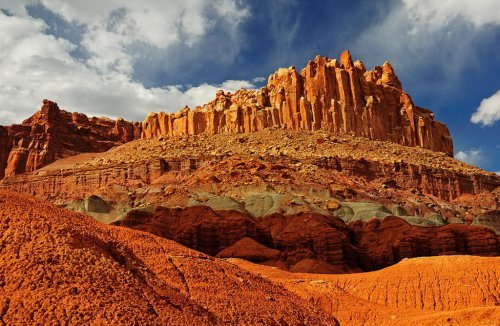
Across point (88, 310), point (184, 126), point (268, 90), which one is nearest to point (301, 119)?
point (268, 90)

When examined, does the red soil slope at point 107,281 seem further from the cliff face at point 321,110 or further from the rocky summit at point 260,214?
the cliff face at point 321,110

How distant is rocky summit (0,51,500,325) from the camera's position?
18.2 m

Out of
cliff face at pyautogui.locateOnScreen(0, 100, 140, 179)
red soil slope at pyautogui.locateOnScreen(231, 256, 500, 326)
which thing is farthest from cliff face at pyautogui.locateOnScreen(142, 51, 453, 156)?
Result: red soil slope at pyautogui.locateOnScreen(231, 256, 500, 326)

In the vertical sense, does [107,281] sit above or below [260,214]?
below

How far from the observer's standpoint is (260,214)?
222 ft

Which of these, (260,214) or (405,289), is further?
(260,214)

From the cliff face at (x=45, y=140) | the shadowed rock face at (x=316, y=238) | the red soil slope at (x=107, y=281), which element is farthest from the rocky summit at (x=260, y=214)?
the cliff face at (x=45, y=140)

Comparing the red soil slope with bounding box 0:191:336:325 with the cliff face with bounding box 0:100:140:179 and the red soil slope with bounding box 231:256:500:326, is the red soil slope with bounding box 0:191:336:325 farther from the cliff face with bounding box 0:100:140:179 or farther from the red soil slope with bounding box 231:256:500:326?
the cliff face with bounding box 0:100:140:179

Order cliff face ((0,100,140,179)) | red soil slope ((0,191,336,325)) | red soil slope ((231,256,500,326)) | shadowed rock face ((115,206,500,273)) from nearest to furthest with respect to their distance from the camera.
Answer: red soil slope ((0,191,336,325)) < red soil slope ((231,256,500,326)) < shadowed rock face ((115,206,500,273)) < cliff face ((0,100,140,179))

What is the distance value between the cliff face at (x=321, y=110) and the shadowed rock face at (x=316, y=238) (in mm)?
49636

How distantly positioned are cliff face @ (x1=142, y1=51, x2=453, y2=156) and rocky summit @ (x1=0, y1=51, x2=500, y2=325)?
0.34 metres

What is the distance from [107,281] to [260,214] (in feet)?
166

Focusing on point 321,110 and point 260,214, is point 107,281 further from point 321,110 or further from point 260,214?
point 321,110

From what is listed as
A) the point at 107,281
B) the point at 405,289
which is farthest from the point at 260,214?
the point at 107,281
